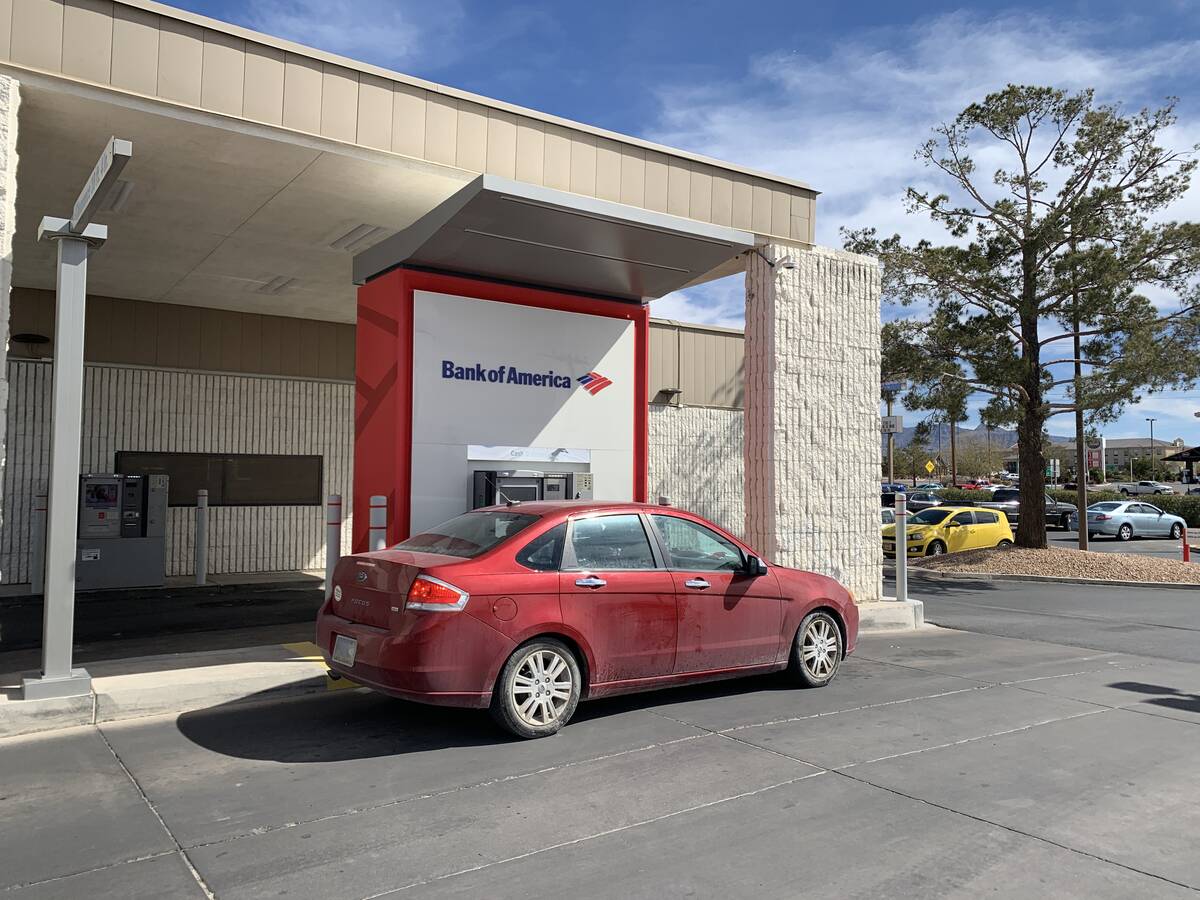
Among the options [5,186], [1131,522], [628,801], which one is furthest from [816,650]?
[1131,522]

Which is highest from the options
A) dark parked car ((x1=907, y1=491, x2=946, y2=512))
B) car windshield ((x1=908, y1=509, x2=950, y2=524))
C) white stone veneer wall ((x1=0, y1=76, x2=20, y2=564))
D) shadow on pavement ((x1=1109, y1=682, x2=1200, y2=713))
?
white stone veneer wall ((x1=0, y1=76, x2=20, y2=564))

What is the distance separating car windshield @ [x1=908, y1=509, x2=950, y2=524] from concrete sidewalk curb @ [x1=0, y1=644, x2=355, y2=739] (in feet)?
59.3

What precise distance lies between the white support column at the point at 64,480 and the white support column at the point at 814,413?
23.1ft

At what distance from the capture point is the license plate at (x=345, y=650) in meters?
5.87

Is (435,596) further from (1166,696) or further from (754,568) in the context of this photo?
(1166,696)

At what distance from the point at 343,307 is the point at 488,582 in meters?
10.2

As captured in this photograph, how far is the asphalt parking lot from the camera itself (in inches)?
152

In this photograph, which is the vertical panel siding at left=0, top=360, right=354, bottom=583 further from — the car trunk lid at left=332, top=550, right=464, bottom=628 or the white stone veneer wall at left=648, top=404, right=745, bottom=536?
the car trunk lid at left=332, top=550, right=464, bottom=628

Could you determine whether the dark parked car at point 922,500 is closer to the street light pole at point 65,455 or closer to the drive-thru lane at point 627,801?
the drive-thru lane at point 627,801

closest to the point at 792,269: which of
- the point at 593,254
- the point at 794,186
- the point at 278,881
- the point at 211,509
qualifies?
the point at 794,186

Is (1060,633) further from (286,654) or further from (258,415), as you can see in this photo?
(258,415)

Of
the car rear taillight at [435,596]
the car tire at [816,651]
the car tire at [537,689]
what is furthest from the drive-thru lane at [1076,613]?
the car rear taillight at [435,596]

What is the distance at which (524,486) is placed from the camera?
31.2 ft

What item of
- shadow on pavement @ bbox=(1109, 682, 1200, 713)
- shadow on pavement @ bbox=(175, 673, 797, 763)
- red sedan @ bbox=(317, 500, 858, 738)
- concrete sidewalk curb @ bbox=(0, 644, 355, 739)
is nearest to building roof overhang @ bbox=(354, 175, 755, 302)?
red sedan @ bbox=(317, 500, 858, 738)
